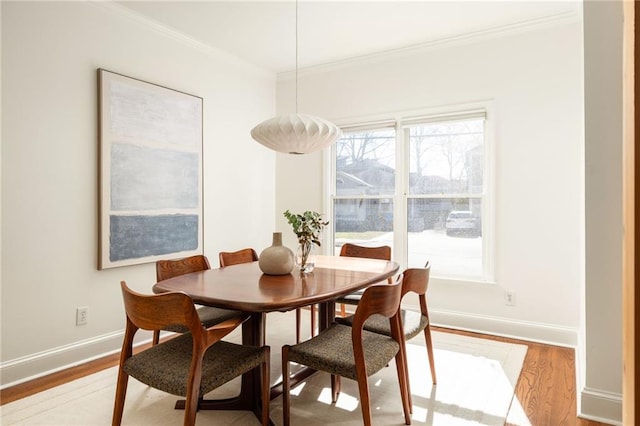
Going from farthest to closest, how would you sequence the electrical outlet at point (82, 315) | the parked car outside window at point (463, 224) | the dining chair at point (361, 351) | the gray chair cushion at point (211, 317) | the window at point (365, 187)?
the window at point (365, 187) → the parked car outside window at point (463, 224) → the electrical outlet at point (82, 315) → the gray chair cushion at point (211, 317) → the dining chair at point (361, 351)

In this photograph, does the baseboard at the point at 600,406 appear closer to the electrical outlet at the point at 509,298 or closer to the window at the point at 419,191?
the electrical outlet at the point at 509,298

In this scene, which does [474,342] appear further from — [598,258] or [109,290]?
[109,290]

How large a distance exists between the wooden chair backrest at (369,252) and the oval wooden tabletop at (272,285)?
0.50 meters

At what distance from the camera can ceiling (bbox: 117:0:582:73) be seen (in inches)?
126

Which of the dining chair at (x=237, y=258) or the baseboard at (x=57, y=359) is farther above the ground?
the dining chair at (x=237, y=258)

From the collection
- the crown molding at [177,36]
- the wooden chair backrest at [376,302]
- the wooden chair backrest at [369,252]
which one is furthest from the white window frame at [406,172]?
the wooden chair backrest at [376,302]

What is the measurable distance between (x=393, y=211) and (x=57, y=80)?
123 inches

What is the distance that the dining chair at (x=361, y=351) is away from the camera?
184 cm

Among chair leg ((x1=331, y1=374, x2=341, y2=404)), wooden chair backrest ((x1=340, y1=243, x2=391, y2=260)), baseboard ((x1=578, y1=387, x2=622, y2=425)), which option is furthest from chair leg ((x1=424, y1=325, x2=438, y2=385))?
wooden chair backrest ((x1=340, y1=243, x2=391, y2=260))

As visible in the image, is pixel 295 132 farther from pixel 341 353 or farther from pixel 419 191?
pixel 419 191

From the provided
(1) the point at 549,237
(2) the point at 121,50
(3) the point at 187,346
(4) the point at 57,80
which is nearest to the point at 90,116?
(4) the point at 57,80

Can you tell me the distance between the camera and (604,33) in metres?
2.16

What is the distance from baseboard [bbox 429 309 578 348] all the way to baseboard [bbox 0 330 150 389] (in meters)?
2.88

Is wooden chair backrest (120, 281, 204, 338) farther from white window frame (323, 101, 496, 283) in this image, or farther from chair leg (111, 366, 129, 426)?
white window frame (323, 101, 496, 283)
